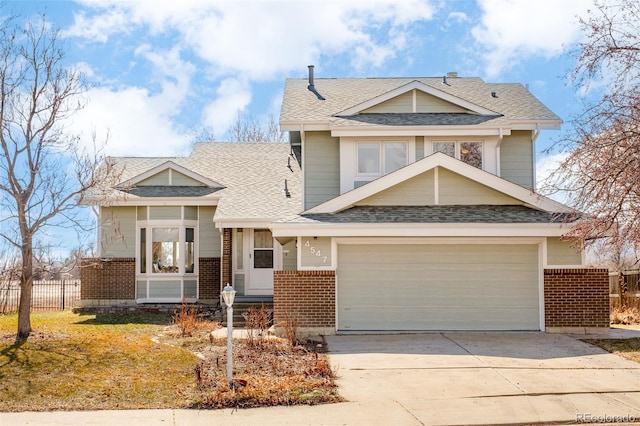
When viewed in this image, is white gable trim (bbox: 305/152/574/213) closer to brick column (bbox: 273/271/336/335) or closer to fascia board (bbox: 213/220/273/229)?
brick column (bbox: 273/271/336/335)

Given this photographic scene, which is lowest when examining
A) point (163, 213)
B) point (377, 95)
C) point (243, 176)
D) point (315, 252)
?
point (315, 252)

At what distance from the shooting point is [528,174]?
18.8 m

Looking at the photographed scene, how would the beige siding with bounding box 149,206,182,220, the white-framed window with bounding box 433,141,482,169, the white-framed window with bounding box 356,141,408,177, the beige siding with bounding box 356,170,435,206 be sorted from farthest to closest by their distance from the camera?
the beige siding with bounding box 149,206,182,220 → the white-framed window with bounding box 433,141,482,169 → the white-framed window with bounding box 356,141,408,177 → the beige siding with bounding box 356,170,435,206

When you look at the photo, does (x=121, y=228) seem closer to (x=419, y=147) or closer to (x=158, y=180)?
(x=158, y=180)

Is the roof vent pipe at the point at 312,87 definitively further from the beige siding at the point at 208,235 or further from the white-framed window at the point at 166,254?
the white-framed window at the point at 166,254

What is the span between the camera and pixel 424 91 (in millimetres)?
18766

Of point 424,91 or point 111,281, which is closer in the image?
point 424,91

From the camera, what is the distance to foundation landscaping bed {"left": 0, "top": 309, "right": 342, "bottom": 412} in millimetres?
9289

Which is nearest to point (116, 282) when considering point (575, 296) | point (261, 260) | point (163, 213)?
point (163, 213)

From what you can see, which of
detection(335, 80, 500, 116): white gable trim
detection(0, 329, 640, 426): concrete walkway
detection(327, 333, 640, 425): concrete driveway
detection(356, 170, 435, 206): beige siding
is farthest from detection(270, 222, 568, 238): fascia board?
detection(335, 80, 500, 116): white gable trim

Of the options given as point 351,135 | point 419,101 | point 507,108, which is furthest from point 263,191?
point 507,108

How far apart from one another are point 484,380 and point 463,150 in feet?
30.7

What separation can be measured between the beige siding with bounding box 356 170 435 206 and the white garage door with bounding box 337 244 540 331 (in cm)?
122

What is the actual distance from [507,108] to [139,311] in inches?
508
